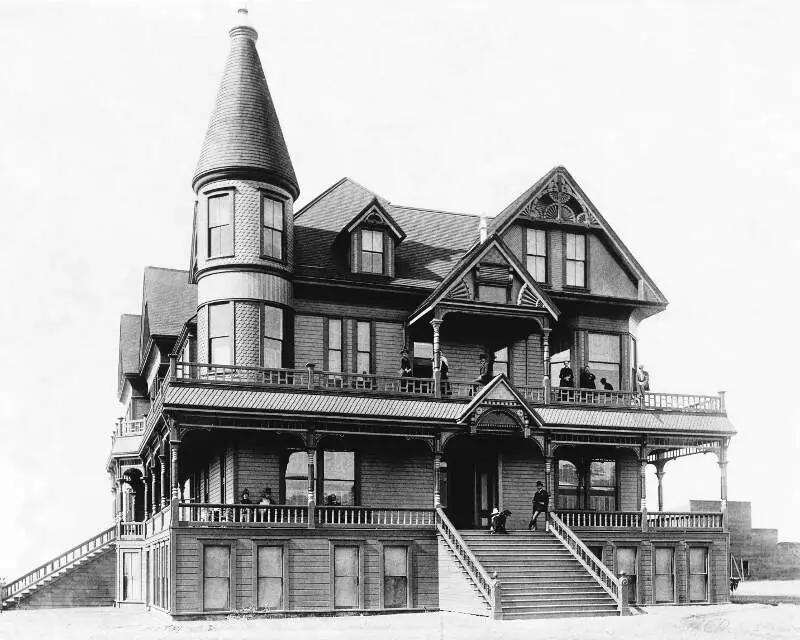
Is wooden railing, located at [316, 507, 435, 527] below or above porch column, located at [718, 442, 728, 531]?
below

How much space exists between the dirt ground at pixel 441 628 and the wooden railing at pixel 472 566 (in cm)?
69

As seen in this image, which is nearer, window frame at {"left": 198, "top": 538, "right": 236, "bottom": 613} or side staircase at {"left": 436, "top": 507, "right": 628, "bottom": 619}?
side staircase at {"left": 436, "top": 507, "right": 628, "bottom": 619}

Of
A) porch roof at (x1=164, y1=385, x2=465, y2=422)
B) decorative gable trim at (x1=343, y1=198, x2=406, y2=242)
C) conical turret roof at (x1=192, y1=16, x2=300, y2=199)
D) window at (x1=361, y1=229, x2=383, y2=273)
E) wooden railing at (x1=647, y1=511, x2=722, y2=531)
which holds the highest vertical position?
conical turret roof at (x1=192, y1=16, x2=300, y2=199)

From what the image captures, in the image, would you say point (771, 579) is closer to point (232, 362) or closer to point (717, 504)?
point (717, 504)

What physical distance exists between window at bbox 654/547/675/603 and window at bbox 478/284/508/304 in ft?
31.7

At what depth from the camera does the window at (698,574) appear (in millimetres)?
38719

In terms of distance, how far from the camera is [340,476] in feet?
124

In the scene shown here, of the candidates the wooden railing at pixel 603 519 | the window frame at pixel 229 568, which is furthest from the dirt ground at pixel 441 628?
the wooden railing at pixel 603 519

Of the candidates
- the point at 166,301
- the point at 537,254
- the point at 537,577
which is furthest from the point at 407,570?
the point at 166,301

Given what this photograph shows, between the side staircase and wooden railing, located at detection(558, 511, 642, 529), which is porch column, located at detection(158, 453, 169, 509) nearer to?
the side staircase

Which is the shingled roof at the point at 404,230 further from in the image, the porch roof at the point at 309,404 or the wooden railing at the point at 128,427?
the wooden railing at the point at 128,427

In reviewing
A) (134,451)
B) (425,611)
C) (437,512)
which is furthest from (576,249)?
(134,451)

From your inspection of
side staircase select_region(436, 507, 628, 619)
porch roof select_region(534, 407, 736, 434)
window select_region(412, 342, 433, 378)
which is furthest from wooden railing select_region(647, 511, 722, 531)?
window select_region(412, 342, 433, 378)

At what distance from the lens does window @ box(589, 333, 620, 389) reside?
137ft
